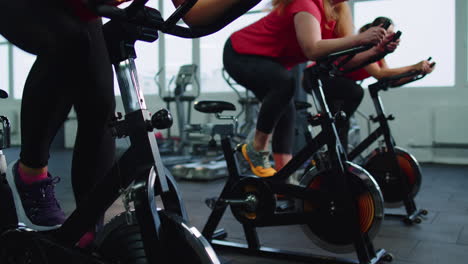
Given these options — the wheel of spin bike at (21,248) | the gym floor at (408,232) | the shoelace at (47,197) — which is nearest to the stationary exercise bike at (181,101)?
the gym floor at (408,232)

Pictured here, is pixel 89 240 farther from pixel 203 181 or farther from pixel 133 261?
pixel 203 181

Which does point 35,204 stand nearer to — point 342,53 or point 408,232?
point 342,53

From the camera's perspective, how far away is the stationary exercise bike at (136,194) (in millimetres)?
748

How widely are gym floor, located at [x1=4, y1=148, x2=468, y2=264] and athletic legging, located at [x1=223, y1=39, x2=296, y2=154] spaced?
512 mm

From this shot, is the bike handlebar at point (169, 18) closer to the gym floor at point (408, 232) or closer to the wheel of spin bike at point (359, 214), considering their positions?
the gym floor at point (408, 232)

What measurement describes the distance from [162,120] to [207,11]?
10.1 inches

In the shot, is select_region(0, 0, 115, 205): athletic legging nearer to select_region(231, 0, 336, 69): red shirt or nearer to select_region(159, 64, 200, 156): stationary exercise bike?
select_region(231, 0, 336, 69): red shirt

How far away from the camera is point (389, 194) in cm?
241

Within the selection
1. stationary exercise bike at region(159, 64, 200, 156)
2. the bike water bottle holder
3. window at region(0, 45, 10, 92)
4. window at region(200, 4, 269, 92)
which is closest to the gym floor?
the bike water bottle holder

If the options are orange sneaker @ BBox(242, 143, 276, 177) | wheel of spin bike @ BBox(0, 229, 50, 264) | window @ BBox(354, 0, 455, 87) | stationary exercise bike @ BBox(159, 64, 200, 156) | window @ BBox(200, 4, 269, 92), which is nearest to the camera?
wheel of spin bike @ BBox(0, 229, 50, 264)

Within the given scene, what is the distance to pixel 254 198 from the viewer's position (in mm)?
1693

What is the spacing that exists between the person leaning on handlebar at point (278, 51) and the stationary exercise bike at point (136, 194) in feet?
3.02

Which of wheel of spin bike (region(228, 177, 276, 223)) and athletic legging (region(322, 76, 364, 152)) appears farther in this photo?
athletic legging (region(322, 76, 364, 152))

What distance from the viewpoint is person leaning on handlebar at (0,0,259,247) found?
92 cm
